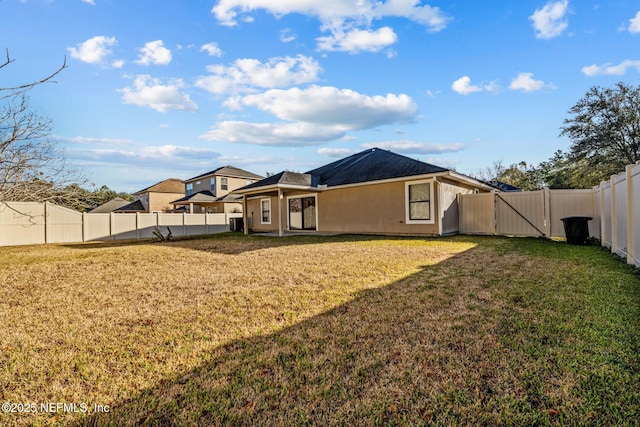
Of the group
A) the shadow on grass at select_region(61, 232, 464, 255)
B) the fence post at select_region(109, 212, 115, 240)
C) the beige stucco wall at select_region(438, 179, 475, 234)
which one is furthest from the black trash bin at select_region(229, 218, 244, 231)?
the beige stucco wall at select_region(438, 179, 475, 234)

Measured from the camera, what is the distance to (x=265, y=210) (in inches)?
717

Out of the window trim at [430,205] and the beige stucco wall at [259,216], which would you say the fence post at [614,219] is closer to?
the window trim at [430,205]

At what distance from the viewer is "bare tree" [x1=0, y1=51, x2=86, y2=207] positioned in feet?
17.4

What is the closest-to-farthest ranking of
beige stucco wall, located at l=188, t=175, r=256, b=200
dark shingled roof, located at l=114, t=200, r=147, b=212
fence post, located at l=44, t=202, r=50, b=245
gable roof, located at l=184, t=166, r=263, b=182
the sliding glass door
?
1. fence post, located at l=44, t=202, r=50, b=245
2. the sliding glass door
3. beige stucco wall, located at l=188, t=175, r=256, b=200
4. gable roof, located at l=184, t=166, r=263, b=182
5. dark shingled roof, located at l=114, t=200, r=147, b=212

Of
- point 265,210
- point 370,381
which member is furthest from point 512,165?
point 370,381

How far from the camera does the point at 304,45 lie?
39.9 feet

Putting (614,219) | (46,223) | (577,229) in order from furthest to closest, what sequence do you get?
1. (46,223)
2. (577,229)
3. (614,219)

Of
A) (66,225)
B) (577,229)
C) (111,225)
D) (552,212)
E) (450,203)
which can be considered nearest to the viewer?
(577,229)

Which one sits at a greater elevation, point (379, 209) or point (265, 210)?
point (265, 210)

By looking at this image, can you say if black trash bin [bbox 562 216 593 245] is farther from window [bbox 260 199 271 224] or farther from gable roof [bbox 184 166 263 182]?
gable roof [bbox 184 166 263 182]

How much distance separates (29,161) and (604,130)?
28759 millimetres

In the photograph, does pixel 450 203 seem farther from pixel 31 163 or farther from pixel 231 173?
pixel 231 173

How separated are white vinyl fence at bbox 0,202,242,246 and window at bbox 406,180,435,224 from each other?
37.8ft

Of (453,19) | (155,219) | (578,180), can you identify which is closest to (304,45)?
(453,19)
